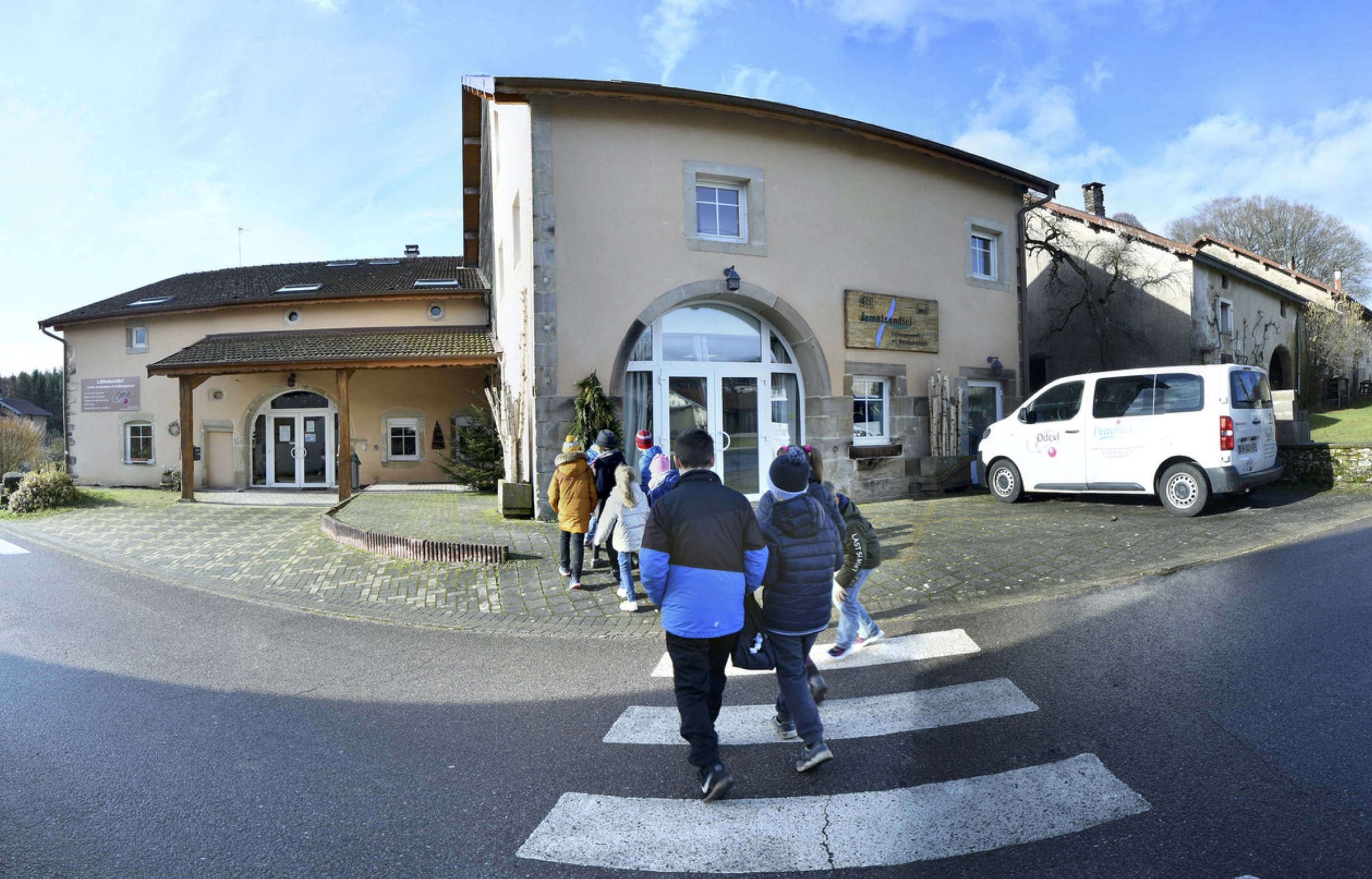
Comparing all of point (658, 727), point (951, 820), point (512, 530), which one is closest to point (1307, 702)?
point (951, 820)

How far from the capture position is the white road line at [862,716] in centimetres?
369

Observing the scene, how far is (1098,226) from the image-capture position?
62.3 feet

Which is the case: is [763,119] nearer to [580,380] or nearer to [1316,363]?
[580,380]

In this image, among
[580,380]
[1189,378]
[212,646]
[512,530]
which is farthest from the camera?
[580,380]

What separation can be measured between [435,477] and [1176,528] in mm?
17268

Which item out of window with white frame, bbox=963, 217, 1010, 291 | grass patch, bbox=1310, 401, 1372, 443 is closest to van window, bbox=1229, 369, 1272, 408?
grass patch, bbox=1310, 401, 1372, 443

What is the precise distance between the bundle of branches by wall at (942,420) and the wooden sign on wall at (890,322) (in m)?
0.64

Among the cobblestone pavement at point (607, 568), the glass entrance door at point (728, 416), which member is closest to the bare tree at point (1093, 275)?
the cobblestone pavement at point (607, 568)

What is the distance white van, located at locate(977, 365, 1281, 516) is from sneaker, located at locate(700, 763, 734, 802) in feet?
27.0

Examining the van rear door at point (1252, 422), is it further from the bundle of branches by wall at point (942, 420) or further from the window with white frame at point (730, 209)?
the window with white frame at point (730, 209)

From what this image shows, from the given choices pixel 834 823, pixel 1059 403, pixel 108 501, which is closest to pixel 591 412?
pixel 1059 403

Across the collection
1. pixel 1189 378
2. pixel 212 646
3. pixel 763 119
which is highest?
pixel 763 119

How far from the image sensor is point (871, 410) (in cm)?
1272

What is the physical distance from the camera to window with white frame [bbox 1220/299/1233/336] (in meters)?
18.5
